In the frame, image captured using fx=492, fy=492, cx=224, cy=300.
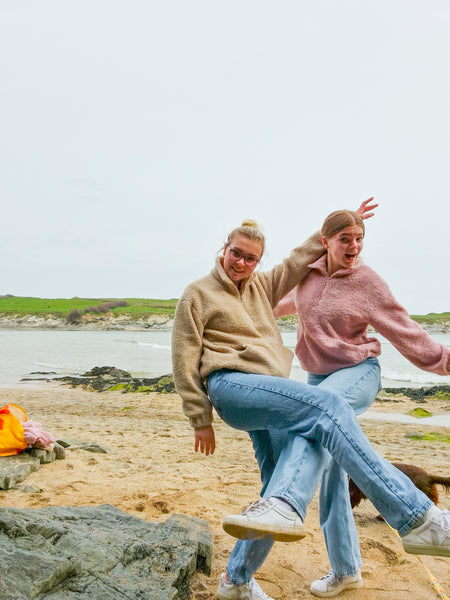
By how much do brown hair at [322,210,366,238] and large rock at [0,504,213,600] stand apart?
225 centimetres

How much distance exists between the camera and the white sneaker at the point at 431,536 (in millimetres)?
2293

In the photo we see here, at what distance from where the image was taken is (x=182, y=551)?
10.1ft

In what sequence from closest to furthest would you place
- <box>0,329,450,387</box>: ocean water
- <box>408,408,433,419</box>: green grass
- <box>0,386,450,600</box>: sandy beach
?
<box>0,386,450,600</box>: sandy beach → <box>408,408,433,419</box>: green grass → <box>0,329,450,387</box>: ocean water

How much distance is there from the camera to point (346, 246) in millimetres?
3221

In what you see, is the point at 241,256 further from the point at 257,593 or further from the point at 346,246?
the point at 257,593

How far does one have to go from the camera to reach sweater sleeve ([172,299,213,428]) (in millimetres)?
2877

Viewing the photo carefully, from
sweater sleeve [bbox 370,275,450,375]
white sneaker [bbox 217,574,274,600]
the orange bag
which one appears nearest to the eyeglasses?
sweater sleeve [bbox 370,275,450,375]

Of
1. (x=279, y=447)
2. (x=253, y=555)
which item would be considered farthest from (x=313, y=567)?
(x=279, y=447)

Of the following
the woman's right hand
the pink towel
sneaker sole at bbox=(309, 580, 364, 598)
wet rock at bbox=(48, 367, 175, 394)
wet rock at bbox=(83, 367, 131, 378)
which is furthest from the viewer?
wet rock at bbox=(83, 367, 131, 378)

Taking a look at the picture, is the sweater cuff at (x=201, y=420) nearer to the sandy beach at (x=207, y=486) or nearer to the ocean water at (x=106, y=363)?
the sandy beach at (x=207, y=486)

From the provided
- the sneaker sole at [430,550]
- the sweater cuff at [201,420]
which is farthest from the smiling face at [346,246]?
the sneaker sole at [430,550]

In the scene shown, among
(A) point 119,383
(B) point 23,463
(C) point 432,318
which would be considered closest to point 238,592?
(B) point 23,463

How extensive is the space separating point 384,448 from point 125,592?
672 cm

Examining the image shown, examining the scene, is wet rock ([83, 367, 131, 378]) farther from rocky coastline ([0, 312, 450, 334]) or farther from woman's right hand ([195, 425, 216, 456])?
rocky coastline ([0, 312, 450, 334])
